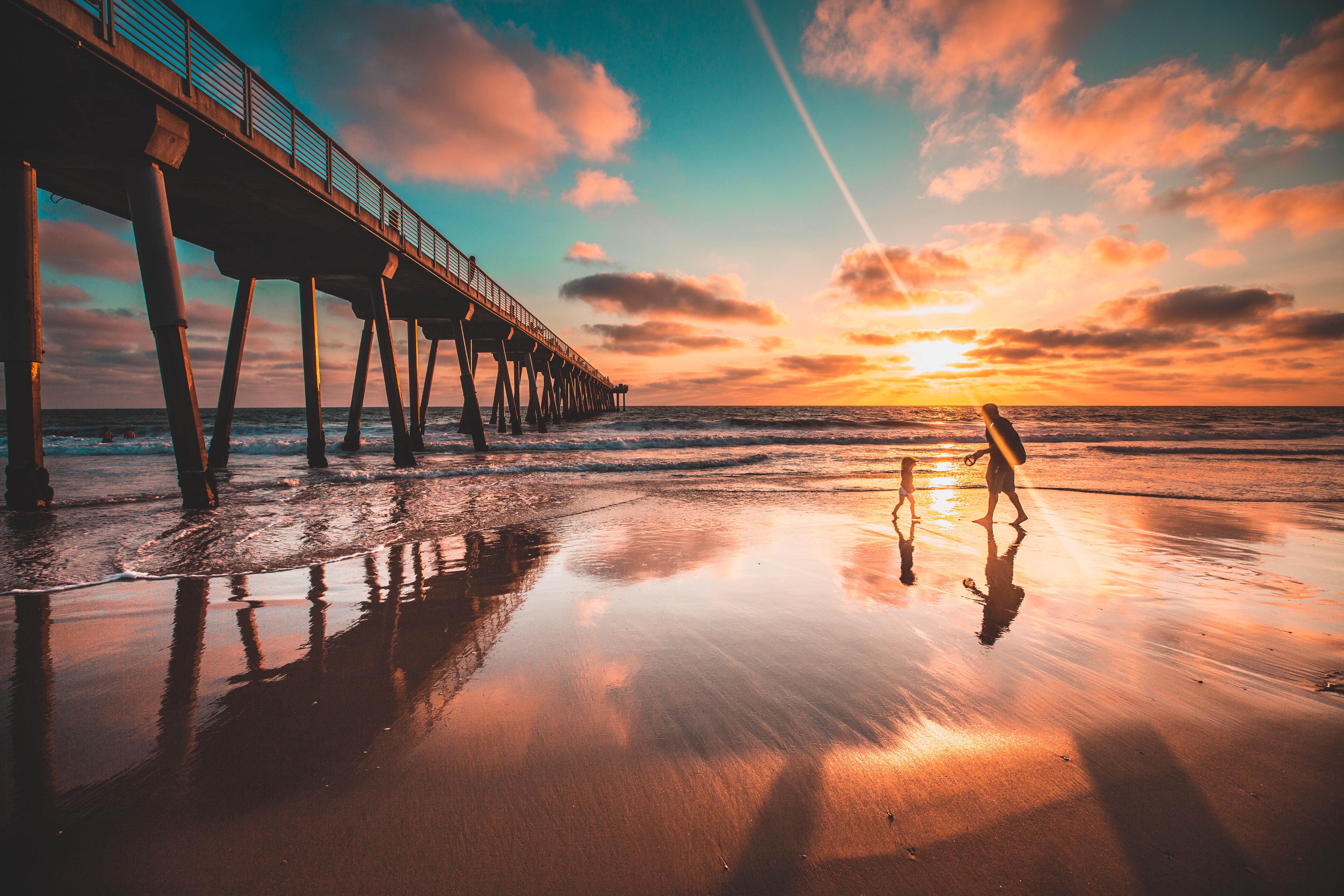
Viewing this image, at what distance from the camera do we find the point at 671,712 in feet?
7.48

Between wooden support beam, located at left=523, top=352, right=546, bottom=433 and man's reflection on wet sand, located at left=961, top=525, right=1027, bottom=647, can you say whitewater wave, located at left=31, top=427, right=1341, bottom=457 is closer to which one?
wooden support beam, located at left=523, top=352, right=546, bottom=433

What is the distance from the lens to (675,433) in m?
30.4

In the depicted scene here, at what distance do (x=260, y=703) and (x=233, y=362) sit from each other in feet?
44.6

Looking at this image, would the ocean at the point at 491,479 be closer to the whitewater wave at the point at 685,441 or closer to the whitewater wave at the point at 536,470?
the whitewater wave at the point at 536,470

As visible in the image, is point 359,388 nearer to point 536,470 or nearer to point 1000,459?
point 536,470

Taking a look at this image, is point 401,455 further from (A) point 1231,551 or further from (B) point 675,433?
(B) point 675,433

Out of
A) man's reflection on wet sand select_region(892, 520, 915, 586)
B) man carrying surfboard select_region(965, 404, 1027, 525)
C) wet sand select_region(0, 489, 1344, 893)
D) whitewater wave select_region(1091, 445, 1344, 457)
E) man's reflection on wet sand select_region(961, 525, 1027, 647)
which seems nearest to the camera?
wet sand select_region(0, 489, 1344, 893)

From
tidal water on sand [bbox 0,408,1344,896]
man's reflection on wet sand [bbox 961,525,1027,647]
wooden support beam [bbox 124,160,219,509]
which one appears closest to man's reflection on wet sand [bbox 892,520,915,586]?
tidal water on sand [bbox 0,408,1344,896]

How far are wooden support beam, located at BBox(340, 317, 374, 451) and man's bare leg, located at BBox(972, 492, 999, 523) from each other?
19212 millimetres

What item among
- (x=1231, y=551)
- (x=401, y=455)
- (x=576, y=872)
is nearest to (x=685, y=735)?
(x=576, y=872)

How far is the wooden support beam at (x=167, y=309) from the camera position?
7.15 metres

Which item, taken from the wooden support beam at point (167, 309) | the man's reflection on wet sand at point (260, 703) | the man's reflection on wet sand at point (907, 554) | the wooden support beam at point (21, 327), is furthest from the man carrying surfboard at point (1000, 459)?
the wooden support beam at point (21, 327)

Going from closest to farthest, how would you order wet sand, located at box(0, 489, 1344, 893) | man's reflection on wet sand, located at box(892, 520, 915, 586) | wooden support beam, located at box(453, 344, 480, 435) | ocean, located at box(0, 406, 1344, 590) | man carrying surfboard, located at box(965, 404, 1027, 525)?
wet sand, located at box(0, 489, 1344, 893)
man's reflection on wet sand, located at box(892, 520, 915, 586)
ocean, located at box(0, 406, 1344, 590)
man carrying surfboard, located at box(965, 404, 1027, 525)
wooden support beam, located at box(453, 344, 480, 435)

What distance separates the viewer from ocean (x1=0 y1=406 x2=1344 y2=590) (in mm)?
5430
